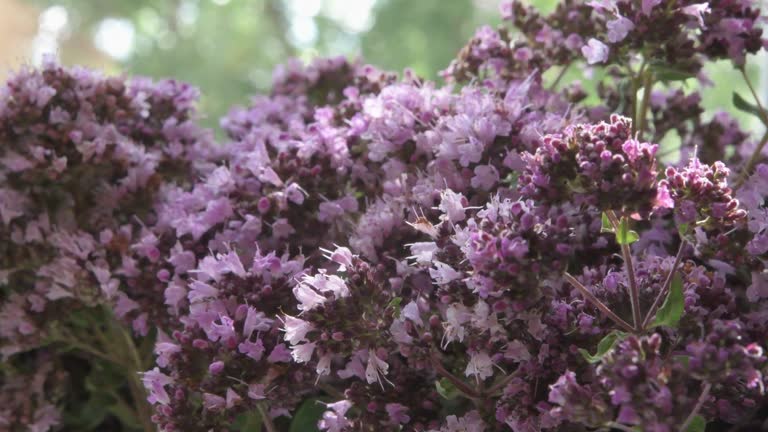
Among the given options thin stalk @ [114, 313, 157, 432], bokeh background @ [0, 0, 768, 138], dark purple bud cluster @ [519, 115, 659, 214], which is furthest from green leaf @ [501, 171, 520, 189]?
bokeh background @ [0, 0, 768, 138]

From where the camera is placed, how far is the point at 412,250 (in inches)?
Result: 31.3

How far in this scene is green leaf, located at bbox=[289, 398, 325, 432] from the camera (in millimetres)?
935

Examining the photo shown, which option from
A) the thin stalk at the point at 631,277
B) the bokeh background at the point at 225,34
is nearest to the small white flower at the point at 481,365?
the thin stalk at the point at 631,277

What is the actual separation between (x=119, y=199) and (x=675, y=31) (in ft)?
2.59

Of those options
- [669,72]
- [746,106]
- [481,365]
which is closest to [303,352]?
[481,365]

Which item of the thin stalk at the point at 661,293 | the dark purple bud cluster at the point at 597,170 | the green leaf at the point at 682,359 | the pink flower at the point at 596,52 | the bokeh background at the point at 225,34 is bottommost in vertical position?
the green leaf at the point at 682,359

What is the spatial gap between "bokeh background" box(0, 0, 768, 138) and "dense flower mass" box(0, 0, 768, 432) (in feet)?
9.94

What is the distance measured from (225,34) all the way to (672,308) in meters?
4.80

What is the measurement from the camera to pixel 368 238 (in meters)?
0.92

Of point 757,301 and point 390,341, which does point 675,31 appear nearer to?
point 757,301

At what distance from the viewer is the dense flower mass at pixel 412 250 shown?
697 mm

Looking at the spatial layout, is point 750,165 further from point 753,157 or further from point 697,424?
point 697,424

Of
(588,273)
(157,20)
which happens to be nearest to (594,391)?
(588,273)

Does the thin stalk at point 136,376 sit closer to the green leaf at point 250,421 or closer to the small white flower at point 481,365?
the green leaf at point 250,421
